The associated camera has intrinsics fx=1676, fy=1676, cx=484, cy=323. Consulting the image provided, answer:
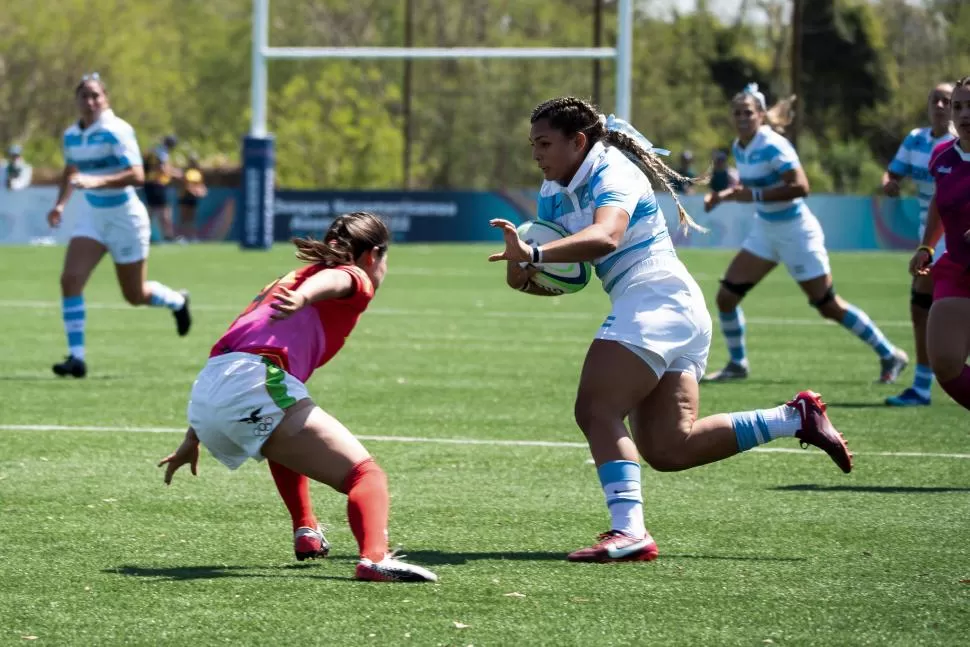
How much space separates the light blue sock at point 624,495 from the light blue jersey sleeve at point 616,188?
0.96m

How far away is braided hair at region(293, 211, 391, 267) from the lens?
608cm

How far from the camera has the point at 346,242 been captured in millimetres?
6156

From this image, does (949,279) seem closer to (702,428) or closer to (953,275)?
(953,275)

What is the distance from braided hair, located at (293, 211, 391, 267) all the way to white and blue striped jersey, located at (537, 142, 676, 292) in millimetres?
709

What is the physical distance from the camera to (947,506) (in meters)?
7.55

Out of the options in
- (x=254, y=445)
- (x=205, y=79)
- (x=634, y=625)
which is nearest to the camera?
(x=634, y=625)

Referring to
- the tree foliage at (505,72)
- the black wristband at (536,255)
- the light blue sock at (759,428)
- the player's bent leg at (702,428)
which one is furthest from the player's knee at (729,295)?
the tree foliage at (505,72)

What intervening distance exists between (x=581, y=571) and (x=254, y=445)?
127cm

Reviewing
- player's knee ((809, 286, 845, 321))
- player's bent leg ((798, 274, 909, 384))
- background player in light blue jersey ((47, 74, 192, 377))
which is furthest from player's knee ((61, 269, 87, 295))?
player's knee ((809, 286, 845, 321))

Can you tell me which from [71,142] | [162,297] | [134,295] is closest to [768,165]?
[162,297]

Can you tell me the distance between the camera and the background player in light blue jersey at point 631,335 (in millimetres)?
6324

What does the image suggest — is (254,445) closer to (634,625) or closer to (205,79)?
(634,625)

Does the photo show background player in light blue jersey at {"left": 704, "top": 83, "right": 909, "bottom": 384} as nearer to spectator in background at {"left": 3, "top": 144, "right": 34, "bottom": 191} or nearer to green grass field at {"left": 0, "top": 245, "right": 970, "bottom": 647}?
green grass field at {"left": 0, "top": 245, "right": 970, "bottom": 647}

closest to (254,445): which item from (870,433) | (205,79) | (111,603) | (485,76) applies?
(111,603)
